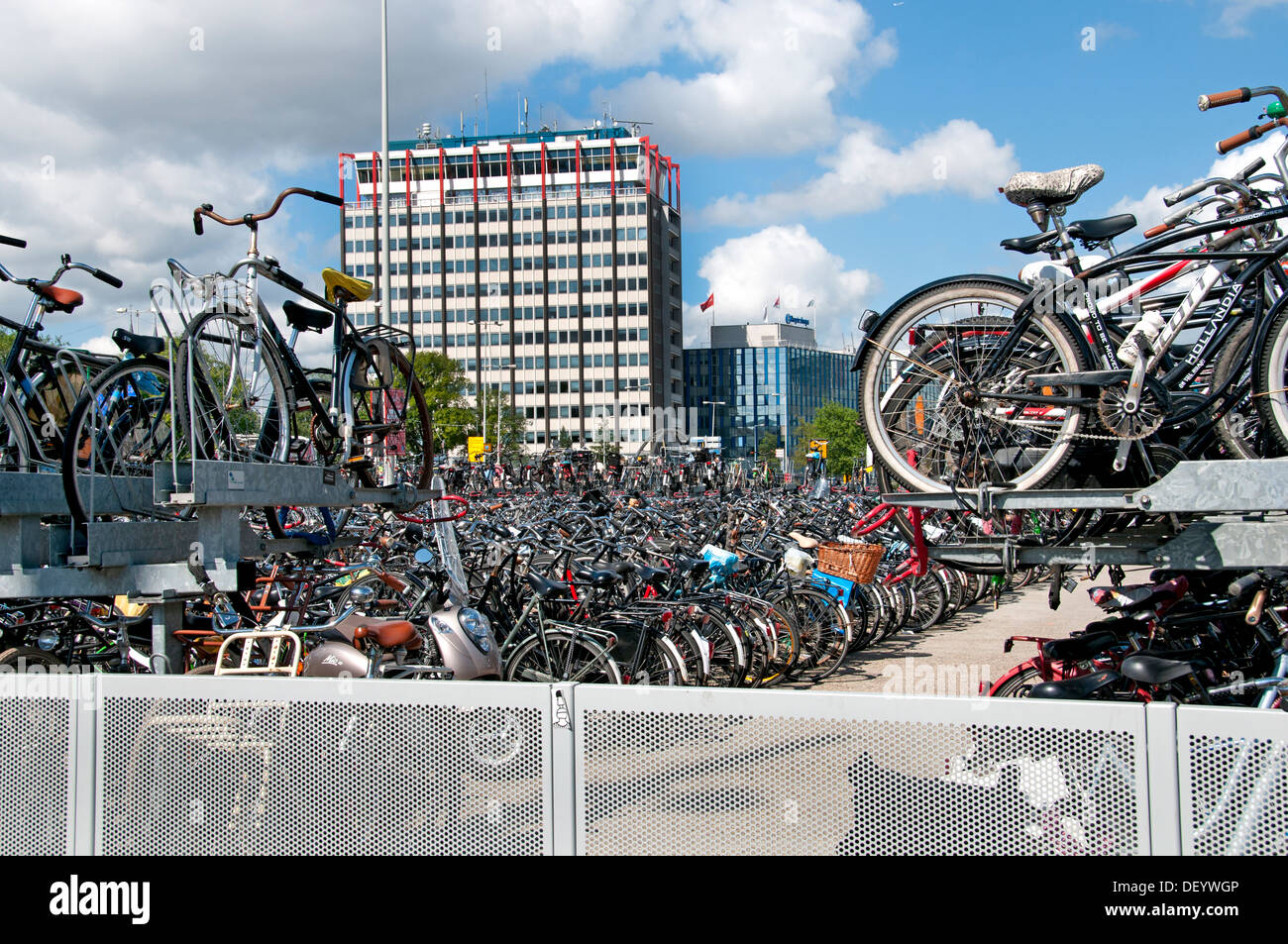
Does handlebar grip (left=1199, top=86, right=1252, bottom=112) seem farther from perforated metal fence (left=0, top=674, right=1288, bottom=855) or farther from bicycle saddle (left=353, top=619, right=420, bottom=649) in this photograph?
bicycle saddle (left=353, top=619, right=420, bottom=649)

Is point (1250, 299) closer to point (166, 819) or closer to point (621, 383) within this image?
point (166, 819)

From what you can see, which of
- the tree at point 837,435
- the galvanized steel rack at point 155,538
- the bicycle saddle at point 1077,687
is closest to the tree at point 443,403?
the tree at point 837,435

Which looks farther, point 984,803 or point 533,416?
point 533,416

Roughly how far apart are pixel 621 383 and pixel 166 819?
290ft

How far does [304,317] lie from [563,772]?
9.40 ft

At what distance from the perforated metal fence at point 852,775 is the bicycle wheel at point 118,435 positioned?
222cm

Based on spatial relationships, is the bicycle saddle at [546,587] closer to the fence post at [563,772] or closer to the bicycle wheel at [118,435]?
the bicycle wheel at [118,435]

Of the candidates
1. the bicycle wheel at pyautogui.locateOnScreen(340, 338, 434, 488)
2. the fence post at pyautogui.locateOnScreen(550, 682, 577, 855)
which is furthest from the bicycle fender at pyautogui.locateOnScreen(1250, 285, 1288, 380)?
the bicycle wheel at pyautogui.locateOnScreen(340, 338, 434, 488)

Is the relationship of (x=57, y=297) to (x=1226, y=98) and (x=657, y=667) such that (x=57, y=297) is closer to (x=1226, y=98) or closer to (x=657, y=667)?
(x=657, y=667)

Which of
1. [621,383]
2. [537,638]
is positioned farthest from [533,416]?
[537,638]

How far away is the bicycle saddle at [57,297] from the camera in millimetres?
4523

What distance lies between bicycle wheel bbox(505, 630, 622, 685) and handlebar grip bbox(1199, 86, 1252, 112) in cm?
A: 397

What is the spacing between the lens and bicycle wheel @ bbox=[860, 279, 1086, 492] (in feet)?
11.8
